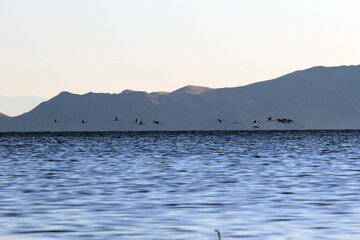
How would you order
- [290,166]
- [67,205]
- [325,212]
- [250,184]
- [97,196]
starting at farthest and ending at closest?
[290,166]
[250,184]
[97,196]
[67,205]
[325,212]

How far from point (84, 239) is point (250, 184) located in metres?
20.8

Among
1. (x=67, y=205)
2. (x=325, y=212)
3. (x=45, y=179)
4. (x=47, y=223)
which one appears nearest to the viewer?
(x=47, y=223)

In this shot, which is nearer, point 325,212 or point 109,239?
point 109,239

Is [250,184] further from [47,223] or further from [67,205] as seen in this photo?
[47,223]

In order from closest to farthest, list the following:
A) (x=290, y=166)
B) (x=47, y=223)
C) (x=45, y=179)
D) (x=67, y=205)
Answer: (x=47, y=223)
(x=67, y=205)
(x=45, y=179)
(x=290, y=166)

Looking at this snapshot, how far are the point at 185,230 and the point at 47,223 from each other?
507 cm

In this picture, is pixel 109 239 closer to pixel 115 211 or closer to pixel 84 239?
pixel 84 239

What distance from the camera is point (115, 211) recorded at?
103 ft

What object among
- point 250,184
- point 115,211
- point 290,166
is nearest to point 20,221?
point 115,211

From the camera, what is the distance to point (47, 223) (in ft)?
91.9

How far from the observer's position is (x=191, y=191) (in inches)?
1574

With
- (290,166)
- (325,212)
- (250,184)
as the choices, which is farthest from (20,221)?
(290,166)

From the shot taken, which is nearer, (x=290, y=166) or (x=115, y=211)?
(x=115, y=211)

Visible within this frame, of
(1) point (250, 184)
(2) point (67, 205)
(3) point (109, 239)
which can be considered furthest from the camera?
(1) point (250, 184)
